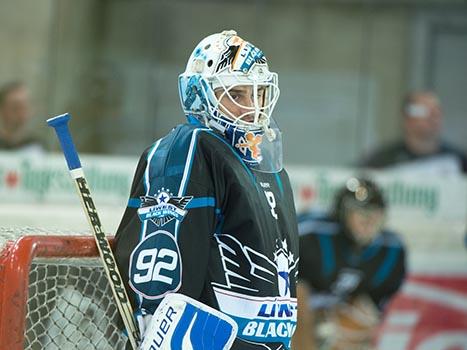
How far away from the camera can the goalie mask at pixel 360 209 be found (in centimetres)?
529

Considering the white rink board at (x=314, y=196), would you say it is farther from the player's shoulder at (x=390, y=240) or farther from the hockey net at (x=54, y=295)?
the hockey net at (x=54, y=295)

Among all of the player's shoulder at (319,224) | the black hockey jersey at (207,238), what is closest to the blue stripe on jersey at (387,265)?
the player's shoulder at (319,224)

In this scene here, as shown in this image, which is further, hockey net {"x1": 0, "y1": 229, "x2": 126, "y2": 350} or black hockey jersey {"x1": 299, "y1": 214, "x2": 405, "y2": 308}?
black hockey jersey {"x1": 299, "y1": 214, "x2": 405, "y2": 308}

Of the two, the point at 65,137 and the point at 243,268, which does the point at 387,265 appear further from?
the point at 65,137

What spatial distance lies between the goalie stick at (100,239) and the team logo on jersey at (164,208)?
11cm

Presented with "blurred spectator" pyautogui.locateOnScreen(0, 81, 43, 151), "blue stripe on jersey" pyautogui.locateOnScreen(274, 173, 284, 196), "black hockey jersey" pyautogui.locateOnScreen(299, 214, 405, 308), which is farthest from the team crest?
"blurred spectator" pyautogui.locateOnScreen(0, 81, 43, 151)

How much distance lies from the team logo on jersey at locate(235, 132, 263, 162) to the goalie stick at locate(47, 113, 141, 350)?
336mm

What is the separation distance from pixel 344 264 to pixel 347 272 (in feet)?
0.13

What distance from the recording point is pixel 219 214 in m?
2.51

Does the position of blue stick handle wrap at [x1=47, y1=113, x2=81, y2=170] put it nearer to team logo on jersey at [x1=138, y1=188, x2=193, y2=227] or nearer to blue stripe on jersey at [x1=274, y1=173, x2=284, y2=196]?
team logo on jersey at [x1=138, y1=188, x2=193, y2=227]

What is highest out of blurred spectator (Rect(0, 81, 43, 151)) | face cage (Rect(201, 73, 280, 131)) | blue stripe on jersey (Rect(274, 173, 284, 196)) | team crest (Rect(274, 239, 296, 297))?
face cage (Rect(201, 73, 280, 131))

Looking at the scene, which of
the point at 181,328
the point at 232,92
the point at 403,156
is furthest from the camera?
the point at 403,156

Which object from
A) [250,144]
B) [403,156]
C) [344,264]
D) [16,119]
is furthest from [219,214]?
[403,156]

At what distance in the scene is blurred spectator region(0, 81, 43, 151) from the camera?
5.62 m
